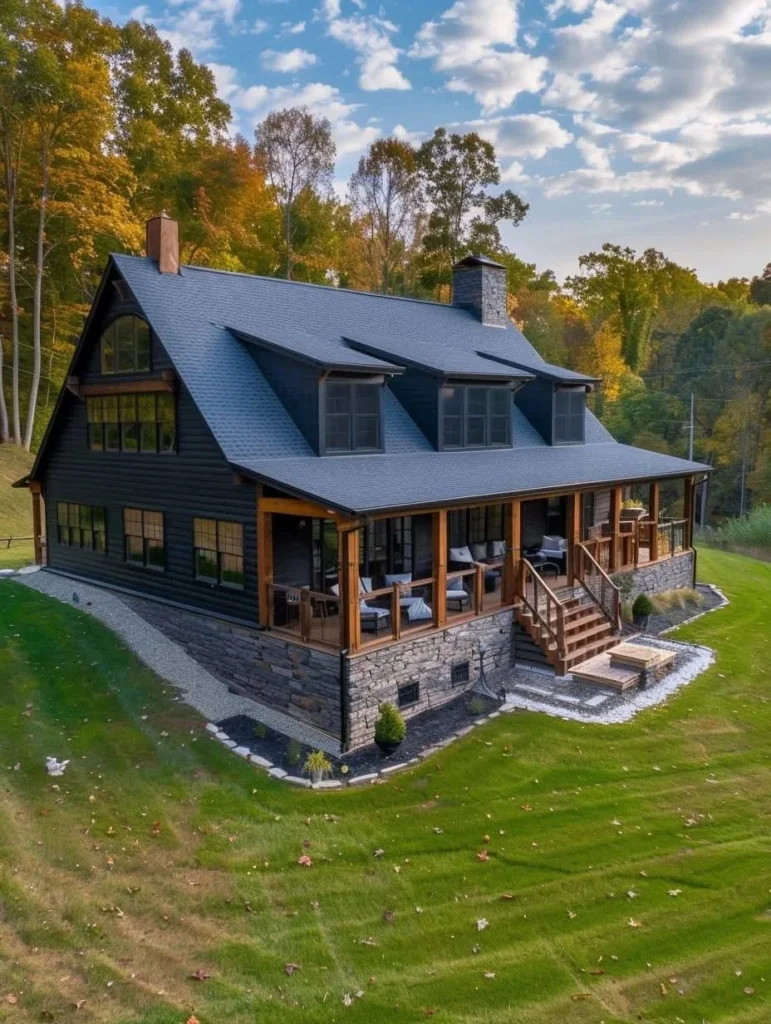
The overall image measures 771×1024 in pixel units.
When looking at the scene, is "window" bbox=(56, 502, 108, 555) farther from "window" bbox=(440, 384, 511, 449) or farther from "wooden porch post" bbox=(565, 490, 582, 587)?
"wooden porch post" bbox=(565, 490, 582, 587)

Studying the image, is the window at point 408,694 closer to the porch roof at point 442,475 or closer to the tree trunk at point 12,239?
the porch roof at point 442,475

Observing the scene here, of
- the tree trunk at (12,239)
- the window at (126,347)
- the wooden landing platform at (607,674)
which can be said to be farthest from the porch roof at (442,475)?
the tree trunk at (12,239)

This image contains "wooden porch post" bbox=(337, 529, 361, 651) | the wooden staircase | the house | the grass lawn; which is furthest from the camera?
the wooden staircase

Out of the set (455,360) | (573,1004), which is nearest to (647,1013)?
(573,1004)

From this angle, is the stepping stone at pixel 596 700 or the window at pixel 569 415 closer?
the stepping stone at pixel 596 700

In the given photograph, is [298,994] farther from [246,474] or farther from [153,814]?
[246,474]

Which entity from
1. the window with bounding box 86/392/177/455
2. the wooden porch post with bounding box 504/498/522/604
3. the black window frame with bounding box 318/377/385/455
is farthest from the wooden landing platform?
the window with bounding box 86/392/177/455
